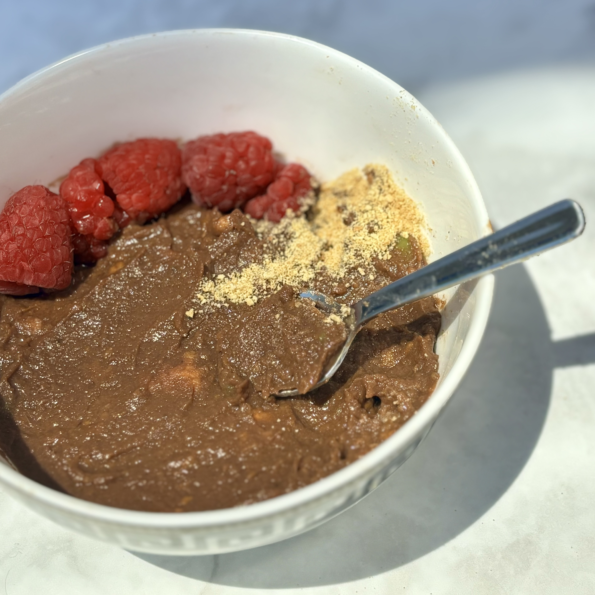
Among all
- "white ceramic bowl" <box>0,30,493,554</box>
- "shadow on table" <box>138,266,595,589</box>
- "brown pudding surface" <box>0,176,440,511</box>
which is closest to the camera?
"brown pudding surface" <box>0,176,440,511</box>

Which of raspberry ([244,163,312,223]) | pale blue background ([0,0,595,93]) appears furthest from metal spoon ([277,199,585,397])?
pale blue background ([0,0,595,93])

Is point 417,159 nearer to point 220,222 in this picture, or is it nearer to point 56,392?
point 220,222

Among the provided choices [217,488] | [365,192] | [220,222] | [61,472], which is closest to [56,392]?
[61,472]

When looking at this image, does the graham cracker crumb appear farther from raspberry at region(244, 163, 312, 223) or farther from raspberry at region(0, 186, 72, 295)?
raspberry at region(0, 186, 72, 295)

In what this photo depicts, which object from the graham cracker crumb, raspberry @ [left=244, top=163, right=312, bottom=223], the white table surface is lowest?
the white table surface

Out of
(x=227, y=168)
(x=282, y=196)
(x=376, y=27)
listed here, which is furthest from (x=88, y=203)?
(x=376, y=27)

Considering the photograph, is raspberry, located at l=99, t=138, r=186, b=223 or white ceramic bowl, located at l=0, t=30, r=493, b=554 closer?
white ceramic bowl, located at l=0, t=30, r=493, b=554
